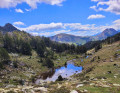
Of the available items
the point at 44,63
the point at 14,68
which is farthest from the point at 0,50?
the point at 44,63

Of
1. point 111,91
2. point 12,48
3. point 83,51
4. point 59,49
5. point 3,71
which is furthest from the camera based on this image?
point 59,49

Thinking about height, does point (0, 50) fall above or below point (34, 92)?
above

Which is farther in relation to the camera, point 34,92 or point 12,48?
point 12,48

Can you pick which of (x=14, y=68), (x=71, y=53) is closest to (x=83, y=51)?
(x=71, y=53)

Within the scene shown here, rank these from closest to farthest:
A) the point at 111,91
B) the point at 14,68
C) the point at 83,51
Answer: the point at 111,91
the point at 14,68
the point at 83,51

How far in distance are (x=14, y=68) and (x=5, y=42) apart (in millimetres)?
57947

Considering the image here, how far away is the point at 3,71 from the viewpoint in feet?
177

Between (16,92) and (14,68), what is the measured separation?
156ft

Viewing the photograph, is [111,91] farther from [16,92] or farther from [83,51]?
[83,51]

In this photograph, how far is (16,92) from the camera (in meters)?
18.6

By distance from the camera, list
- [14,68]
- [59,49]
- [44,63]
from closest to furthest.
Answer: [14,68] < [44,63] < [59,49]

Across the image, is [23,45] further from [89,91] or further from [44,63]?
[89,91]

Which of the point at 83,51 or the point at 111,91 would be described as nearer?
the point at 111,91

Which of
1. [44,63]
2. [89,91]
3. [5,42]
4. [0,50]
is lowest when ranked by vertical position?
[44,63]
